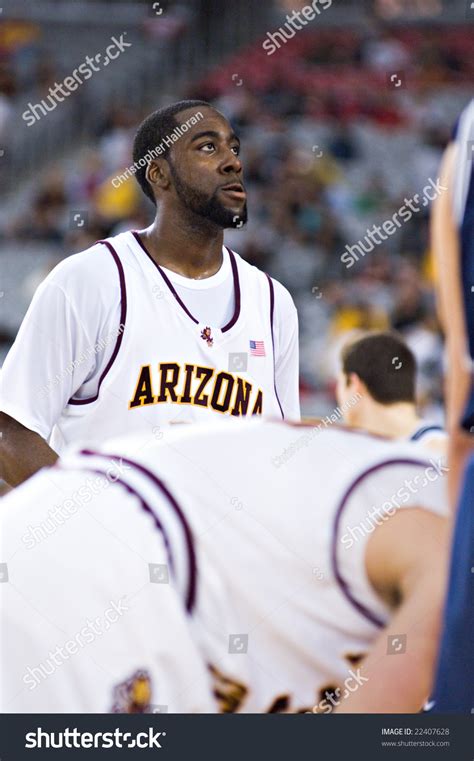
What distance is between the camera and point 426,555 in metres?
1.77

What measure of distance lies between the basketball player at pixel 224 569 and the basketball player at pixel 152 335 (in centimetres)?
87

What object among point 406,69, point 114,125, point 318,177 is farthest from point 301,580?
point 406,69

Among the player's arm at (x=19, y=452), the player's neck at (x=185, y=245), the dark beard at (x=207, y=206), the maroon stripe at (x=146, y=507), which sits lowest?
the maroon stripe at (x=146, y=507)

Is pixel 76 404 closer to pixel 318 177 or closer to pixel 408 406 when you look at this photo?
pixel 408 406

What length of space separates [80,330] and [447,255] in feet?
4.06

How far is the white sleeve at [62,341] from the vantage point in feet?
9.34

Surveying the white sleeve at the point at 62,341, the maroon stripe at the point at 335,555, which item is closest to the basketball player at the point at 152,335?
the white sleeve at the point at 62,341

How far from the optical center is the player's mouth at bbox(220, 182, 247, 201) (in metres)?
2.95

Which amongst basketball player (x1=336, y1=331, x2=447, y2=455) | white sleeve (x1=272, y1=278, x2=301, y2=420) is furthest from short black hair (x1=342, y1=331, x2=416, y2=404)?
white sleeve (x1=272, y1=278, x2=301, y2=420)

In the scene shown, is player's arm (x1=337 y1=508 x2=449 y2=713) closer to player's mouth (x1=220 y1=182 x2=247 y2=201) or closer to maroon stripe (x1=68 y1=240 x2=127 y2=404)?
maroon stripe (x1=68 y1=240 x2=127 y2=404)

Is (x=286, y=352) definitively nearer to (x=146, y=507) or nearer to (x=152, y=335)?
(x=152, y=335)

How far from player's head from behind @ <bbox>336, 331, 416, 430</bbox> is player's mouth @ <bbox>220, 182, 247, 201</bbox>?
37.7 inches

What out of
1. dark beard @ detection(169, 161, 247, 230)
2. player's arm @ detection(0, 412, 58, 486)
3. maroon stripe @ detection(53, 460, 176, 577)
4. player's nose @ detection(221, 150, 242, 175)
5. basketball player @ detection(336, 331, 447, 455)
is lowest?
maroon stripe @ detection(53, 460, 176, 577)

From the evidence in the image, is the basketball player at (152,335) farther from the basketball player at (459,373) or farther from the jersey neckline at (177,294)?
the basketball player at (459,373)
